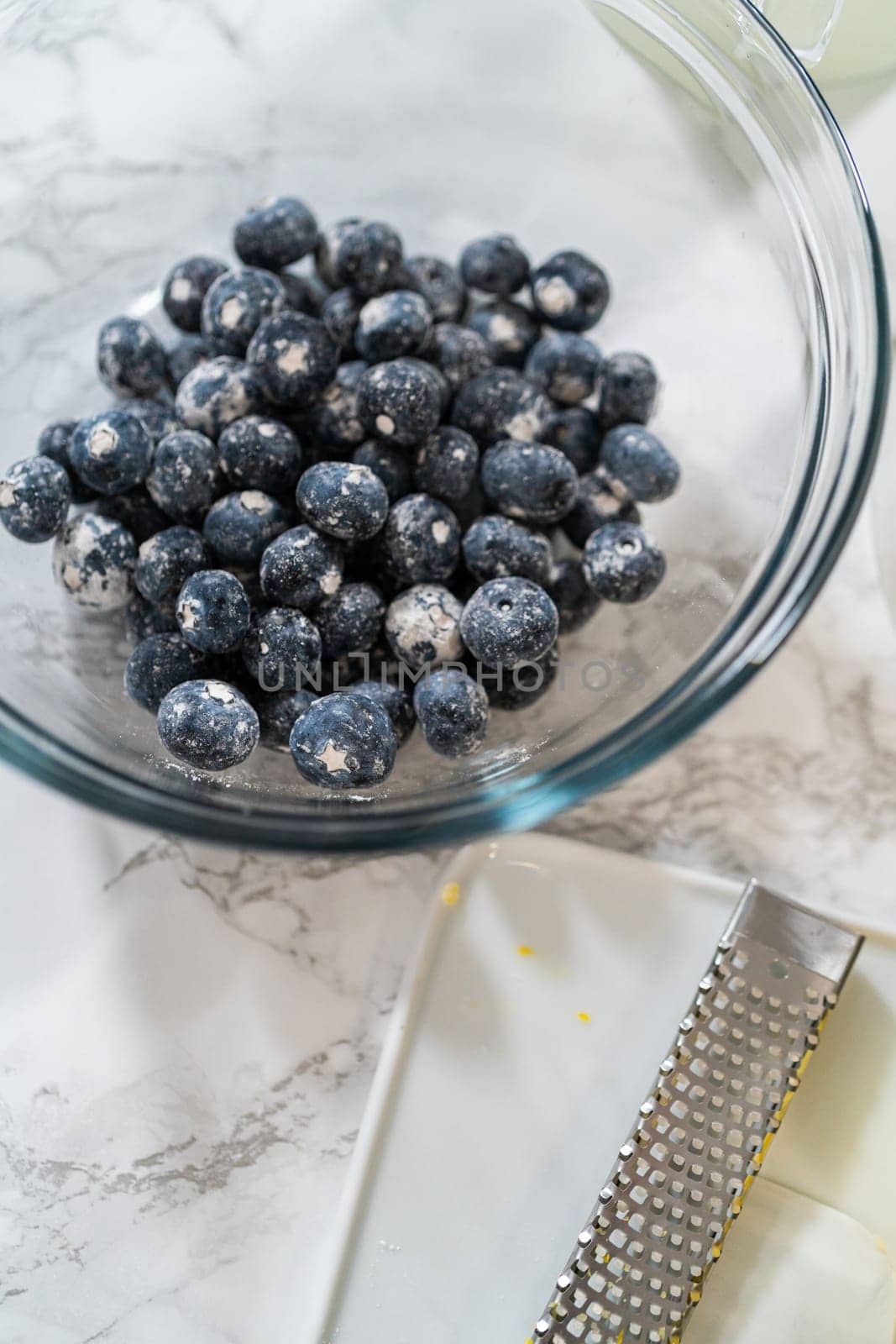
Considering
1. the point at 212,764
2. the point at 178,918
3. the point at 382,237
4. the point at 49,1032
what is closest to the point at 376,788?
the point at 212,764

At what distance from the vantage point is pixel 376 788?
85 centimetres

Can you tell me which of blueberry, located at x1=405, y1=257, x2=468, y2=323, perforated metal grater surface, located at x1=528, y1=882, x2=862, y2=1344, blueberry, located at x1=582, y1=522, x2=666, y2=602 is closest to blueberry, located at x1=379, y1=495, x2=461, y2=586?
blueberry, located at x1=582, y1=522, x2=666, y2=602

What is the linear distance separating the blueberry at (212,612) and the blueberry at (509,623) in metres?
0.17

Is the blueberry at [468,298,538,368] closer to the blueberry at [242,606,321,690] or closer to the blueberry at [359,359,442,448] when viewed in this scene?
the blueberry at [359,359,442,448]

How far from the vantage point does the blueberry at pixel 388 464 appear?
2.96ft

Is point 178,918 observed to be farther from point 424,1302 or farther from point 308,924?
point 424,1302

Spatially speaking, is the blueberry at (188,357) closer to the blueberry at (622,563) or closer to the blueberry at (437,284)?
the blueberry at (437,284)

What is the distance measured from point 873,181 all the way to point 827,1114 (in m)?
0.84

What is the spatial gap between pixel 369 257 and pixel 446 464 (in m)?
0.21

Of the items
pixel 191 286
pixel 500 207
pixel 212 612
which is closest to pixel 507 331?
pixel 500 207

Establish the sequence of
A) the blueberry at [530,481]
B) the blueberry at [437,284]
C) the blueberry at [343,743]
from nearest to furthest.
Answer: the blueberry at [343,743] → the blueberry at [530,481] → the blueberry at [437,284]

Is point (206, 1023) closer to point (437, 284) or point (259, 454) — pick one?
point (259, 454)

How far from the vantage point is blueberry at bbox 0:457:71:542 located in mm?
862

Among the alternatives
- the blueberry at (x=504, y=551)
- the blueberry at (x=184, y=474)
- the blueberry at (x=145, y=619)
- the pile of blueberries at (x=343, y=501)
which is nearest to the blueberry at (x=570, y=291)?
the pile of blueberries at (x=343, y=501)
